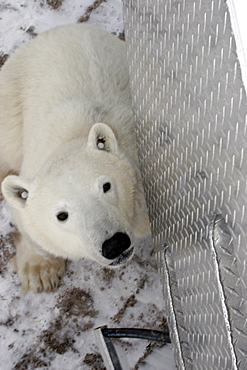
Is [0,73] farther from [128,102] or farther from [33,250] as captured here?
[33,250]

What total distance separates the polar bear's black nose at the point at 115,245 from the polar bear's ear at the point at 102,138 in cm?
60

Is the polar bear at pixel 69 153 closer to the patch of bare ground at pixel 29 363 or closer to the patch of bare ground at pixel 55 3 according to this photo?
the patch of bare ground at pixel 29 363

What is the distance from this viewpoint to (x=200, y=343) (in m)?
1.63

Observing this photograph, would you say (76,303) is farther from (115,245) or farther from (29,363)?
(115,245)

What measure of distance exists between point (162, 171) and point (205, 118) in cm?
52

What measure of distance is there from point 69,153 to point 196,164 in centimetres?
98

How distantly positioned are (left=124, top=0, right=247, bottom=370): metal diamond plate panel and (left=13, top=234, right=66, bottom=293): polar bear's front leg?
1315mm

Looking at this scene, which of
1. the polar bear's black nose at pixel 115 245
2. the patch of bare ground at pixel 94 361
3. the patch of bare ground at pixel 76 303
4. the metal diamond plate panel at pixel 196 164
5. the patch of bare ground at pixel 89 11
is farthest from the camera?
the patch of bare ground at pixel 89 11

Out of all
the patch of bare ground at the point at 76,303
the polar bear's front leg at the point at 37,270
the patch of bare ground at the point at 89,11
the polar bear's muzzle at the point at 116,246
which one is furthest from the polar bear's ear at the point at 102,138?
the patch of bare ground at the point at 89,11

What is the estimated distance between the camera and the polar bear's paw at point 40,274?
3148mm

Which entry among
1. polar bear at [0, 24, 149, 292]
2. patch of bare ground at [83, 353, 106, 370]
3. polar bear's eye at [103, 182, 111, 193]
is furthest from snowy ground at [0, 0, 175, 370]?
polar bear's eye at [103, 182, 111, 193]

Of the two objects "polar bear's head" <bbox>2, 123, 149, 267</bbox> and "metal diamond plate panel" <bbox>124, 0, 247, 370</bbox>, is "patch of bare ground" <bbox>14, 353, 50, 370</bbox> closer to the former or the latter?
"polar bear's head" <bbox>2, 123, 149, 267</bbox>

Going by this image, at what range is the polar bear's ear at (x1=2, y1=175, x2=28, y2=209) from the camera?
7.61 feet

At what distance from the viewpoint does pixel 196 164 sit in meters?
1.56
